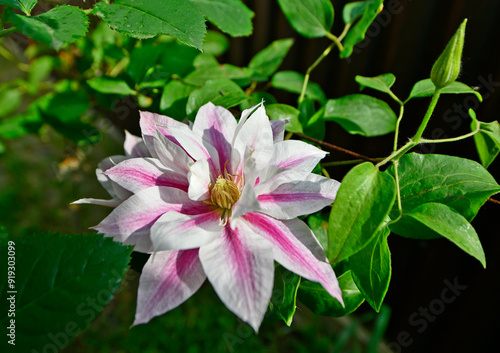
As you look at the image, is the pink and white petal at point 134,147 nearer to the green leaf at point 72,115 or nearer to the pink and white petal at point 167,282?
the pink and white petal at point 167,282

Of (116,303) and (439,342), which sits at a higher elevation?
(439,342)

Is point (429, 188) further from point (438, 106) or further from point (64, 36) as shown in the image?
point (438, 106)

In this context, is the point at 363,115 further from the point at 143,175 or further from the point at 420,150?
the point at 143,175

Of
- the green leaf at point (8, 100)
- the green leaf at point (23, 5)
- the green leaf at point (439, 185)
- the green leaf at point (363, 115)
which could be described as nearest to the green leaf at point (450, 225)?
the green leaf at point (439, 185)

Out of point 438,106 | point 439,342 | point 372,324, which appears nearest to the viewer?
point 438,106

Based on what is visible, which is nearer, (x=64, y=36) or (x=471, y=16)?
(x=64, y=36)

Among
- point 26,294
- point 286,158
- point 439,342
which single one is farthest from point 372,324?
point 26,294

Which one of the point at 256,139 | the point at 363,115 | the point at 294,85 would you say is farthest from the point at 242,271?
the point at 294,85
